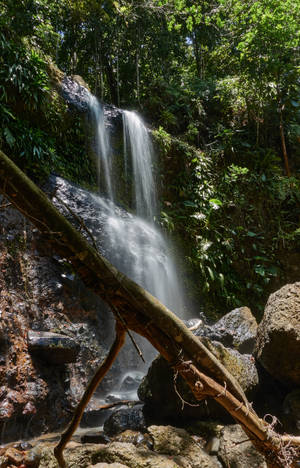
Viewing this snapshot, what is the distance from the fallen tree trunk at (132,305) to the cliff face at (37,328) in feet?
9.81

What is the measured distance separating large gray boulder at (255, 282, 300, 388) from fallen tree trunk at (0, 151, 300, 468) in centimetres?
226

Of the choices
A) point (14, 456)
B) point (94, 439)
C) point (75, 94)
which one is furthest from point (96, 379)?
point (75, 94)

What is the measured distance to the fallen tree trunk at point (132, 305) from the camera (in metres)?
1.17

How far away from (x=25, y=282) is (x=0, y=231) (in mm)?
880

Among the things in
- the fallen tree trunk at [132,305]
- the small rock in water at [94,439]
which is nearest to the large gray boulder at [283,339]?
the small rock in water at [94,439]

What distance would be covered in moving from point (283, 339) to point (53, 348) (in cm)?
270

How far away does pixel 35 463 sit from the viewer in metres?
2.71

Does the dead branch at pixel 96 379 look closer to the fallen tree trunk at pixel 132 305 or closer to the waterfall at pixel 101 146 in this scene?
the fallen tree trunk at pixel 132 305

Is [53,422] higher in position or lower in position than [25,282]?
lower

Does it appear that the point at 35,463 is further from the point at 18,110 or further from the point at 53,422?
the point at 18,110

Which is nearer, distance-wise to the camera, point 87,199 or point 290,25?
point 87,199

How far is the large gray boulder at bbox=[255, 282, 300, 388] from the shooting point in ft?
11.7

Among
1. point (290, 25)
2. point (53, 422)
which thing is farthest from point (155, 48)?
point (53, 422)

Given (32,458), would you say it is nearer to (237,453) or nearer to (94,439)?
(94,439)
